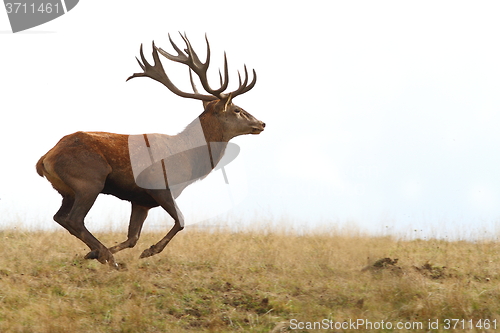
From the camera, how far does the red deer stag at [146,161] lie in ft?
26.4

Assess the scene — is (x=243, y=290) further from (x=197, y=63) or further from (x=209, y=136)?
(x=197, y=63)

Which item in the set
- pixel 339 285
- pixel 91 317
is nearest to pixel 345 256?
pixel 339 285

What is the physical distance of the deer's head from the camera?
30.0ft

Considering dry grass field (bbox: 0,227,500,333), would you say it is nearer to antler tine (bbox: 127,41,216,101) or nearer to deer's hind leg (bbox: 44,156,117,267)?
deer's hind leg (bbox: 44,156,117,267)

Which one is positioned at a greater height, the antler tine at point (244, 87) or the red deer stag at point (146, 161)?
the antler tine at point (244, 87)

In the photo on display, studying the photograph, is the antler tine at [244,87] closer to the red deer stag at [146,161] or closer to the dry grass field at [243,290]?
the red deer stag at [146,161]

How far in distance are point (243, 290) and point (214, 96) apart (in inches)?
129

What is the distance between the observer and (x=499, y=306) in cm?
736

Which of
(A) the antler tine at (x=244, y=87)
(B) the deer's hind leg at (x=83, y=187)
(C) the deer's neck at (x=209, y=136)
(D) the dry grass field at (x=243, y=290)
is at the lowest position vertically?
(D) the dry grass field at (x=243, y=290)

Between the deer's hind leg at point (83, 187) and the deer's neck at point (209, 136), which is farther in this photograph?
the deer's neck at point (209, 136)

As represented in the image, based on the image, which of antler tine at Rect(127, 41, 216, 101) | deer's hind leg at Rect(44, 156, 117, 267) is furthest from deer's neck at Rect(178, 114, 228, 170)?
deer's hind leg at Rect(44, 156, 117, 267)

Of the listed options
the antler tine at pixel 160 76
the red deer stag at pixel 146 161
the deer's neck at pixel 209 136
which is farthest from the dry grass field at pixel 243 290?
the antler tine at pixel 160 76

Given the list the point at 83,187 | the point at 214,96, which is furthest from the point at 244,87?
the point at 83,187

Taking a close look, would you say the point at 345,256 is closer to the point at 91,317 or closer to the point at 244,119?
the point at 244,119
